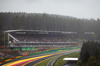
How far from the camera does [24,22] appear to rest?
66562mm

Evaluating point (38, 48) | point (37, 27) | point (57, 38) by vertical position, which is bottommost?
point (38, 48)

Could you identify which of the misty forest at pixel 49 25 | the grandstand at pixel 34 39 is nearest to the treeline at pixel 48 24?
the misty forest at pixel 49 25

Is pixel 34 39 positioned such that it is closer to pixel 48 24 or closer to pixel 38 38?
pixel 38 38

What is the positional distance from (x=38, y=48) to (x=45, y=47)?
2.74 meters

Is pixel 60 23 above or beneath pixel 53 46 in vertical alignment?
above

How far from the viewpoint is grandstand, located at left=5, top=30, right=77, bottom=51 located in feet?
157

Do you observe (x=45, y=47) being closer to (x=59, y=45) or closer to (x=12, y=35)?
(x=59, y=45)

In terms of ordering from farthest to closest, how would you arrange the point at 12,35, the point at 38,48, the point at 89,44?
the point at 12,35
the point at 38,48
the point at 89,44

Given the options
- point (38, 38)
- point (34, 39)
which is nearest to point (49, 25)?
point (38, 38)

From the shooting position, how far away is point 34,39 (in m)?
54.6

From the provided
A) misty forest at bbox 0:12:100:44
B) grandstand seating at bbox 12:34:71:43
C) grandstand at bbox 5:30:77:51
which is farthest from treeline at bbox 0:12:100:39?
grandstand seating at bbox 12:34:71:43

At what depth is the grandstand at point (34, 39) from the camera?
47906 mm

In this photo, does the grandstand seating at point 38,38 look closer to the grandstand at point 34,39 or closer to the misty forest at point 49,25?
the grandstand at point 34,39

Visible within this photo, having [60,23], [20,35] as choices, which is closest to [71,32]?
[60,23]
